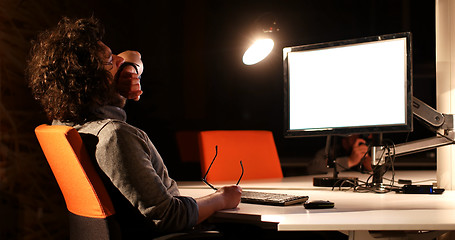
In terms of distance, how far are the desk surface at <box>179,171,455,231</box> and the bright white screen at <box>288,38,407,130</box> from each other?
0.96 ft

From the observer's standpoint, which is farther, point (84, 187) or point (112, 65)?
point (112, 65)

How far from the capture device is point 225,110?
4.80 metres

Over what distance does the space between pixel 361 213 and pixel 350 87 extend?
2.17 ft

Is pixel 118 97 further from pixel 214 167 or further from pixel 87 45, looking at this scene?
pixel 214 167

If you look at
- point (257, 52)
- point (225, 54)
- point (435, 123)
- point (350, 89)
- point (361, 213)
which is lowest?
point (361, 213)

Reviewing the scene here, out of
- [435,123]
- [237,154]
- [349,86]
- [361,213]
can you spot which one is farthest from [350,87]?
[237,154]

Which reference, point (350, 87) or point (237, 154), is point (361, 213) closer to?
point (350, 87)

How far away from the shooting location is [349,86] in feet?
6.11

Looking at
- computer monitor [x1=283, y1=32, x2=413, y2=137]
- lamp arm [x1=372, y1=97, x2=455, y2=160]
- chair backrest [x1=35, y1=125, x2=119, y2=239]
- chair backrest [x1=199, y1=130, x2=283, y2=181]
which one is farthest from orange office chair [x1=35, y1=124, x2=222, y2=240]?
chair backrest [x1=199, y1=130, x2=283, y2=181]

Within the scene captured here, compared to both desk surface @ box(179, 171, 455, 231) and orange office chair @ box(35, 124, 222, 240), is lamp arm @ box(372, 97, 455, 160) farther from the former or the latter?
orange office chair @ box(35, 124, 222, 240)

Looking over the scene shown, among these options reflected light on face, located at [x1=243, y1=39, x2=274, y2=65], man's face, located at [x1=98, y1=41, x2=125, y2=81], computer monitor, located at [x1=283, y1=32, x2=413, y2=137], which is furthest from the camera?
reflected light on face, located at [x1=243, y1=39, x2=274, y2=65]

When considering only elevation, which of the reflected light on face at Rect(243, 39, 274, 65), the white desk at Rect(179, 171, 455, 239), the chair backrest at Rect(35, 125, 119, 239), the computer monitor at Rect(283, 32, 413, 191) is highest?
the reflected light on face at Rect(243, 39, 274, 65)

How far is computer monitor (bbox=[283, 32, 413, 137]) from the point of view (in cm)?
173

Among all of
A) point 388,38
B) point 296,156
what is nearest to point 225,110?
point 296,156
